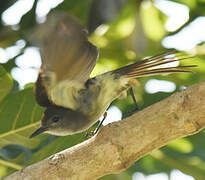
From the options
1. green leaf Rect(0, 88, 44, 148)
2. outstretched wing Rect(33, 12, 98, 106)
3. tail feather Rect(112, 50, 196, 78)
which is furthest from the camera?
green leaf Rect(0, 88, 44, 148)

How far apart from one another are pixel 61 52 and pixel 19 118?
128cm

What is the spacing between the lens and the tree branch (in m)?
2.18

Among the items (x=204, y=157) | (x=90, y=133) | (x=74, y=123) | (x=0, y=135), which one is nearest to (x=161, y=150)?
(x=204, y=157)

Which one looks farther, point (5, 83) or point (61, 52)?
point (5, 83)

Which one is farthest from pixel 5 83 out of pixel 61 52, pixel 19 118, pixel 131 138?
pixel 131 138

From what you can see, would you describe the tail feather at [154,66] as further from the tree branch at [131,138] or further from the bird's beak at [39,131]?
the bird's beak at [39,131]

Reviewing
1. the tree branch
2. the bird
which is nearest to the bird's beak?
the bird

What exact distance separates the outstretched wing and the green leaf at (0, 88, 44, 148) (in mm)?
563

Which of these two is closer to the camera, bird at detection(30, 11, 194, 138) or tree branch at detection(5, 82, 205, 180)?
bird at detection(30, 11, 194, 138)

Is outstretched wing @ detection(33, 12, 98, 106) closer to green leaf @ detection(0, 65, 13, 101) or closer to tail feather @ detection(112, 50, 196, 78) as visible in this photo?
tail feather @ detection(112, 50, 196, 78)

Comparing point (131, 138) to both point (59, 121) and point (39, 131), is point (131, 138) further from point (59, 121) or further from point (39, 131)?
point (39, 131)

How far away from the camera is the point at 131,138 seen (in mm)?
2244

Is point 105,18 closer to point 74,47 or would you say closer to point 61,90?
point 74,47

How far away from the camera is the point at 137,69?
2.74m
